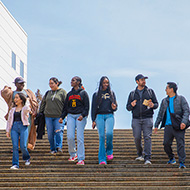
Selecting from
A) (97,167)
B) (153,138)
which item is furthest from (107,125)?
(153,138)

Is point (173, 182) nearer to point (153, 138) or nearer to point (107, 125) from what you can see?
point (107, 125)

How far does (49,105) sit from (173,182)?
386cm

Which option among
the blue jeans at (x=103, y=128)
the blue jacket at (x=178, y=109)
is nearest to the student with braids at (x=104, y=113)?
the blue jeans at (x=103, y=128)

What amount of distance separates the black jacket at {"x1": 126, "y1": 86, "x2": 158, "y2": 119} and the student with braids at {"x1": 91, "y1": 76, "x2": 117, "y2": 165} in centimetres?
43

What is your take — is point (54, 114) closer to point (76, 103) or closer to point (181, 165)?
point (76, 103)

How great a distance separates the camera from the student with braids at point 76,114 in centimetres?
1052

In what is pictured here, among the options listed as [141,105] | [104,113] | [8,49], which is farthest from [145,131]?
[8,49]

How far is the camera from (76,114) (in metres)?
10.7

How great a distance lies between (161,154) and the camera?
37.7ft

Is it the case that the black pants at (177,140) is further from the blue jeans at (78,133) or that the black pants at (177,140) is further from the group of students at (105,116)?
the blue jeans at (78,133)

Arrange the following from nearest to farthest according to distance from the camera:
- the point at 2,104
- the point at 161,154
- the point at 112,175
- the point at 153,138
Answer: the point at 112,175 → the point at 161,154 → the point at 153,138 → the point at 2,104

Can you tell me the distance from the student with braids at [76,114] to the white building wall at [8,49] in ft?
63.8

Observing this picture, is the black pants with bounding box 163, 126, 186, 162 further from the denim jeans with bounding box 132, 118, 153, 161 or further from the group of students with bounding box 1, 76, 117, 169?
the group of students with bounding box 1, 76, 117, 169

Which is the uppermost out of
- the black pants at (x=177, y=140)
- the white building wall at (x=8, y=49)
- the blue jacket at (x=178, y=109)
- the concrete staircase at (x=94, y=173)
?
the white building wall at (x=8, y=49)
